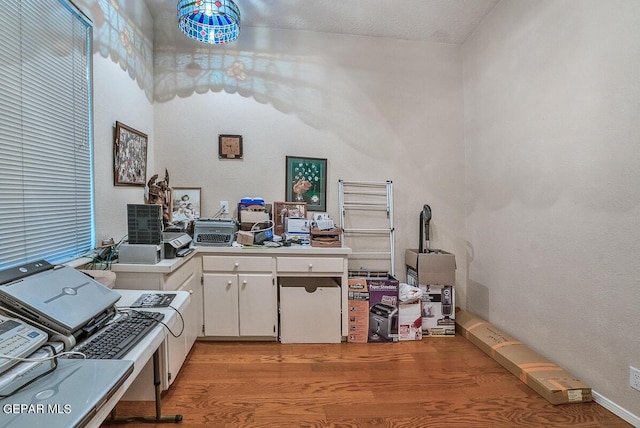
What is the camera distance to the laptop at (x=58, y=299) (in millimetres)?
1017

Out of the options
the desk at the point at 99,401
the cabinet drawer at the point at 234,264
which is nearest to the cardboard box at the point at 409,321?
the cabinet drawer at the point at 234,264

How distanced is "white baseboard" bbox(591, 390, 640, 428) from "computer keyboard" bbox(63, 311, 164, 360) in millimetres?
2547

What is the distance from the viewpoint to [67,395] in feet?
2.55

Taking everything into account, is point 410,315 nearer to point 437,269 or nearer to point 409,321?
point 409,321

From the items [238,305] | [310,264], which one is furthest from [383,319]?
[238,305]

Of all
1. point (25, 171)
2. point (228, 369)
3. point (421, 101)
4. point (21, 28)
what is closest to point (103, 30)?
point (21, 28)

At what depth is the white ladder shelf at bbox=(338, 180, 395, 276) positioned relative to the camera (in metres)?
3.26

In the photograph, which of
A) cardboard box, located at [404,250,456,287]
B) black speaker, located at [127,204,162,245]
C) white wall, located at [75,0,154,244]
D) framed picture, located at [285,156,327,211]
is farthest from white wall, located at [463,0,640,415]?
white wall, located at [75,0,154,244]

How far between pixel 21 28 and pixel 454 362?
3.40 metres

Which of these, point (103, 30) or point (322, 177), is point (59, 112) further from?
point (322, 177)

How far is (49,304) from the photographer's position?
107 cm

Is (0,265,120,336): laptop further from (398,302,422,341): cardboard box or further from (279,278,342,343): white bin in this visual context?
(398,302,422,341): cardboard box

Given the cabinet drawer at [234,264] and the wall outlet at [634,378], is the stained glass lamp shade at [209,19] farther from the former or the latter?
the wall outlet at [634,378]

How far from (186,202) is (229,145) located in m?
0.71
